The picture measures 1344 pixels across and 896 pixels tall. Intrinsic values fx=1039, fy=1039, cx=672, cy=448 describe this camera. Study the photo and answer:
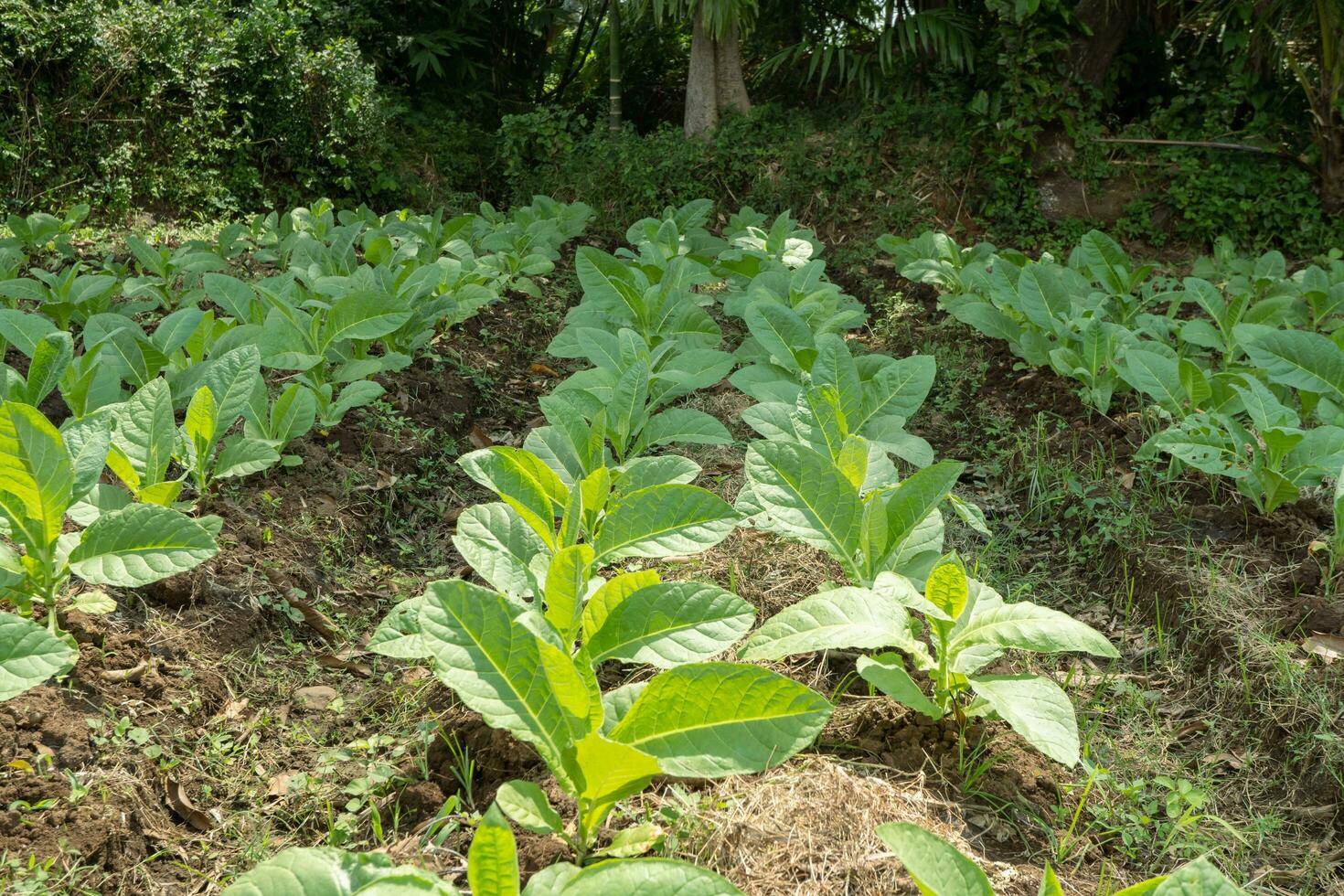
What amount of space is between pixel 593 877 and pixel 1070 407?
10.4 ft

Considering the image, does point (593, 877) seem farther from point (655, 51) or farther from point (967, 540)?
point (655, 51)

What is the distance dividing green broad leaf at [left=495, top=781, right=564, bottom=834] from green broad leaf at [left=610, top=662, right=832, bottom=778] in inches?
6.1

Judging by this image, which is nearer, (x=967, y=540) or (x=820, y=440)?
(x=820, y=440)

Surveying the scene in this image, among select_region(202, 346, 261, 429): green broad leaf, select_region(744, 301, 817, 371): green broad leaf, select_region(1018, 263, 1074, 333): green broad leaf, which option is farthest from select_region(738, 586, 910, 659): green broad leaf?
select_region(1018, 263, 1074, 333): green broad leaf

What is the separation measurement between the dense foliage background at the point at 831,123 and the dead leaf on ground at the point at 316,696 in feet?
20.0

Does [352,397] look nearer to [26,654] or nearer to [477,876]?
[26,654]

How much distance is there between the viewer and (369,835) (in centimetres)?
189

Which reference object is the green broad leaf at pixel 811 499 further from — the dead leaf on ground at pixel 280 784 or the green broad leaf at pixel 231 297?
the green broad leaf at pixel 231 297

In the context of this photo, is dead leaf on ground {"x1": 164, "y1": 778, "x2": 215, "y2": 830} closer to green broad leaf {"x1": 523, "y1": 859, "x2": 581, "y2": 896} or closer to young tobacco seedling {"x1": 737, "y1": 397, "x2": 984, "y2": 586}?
green broad leaf {"x1": 523, "y1": 859, "x2": 581, "y2": 896}

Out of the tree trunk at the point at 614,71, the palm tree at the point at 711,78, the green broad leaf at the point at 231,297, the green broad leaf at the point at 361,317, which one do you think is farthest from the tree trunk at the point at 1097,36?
the green broad leaf at the point at 231,297

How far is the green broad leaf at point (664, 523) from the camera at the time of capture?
221cm

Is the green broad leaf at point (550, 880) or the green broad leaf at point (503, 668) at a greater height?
the green broad leaf at point (503, 668)

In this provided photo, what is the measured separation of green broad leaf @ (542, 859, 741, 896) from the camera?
125cm

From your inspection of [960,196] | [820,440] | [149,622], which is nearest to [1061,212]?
[960,196]
